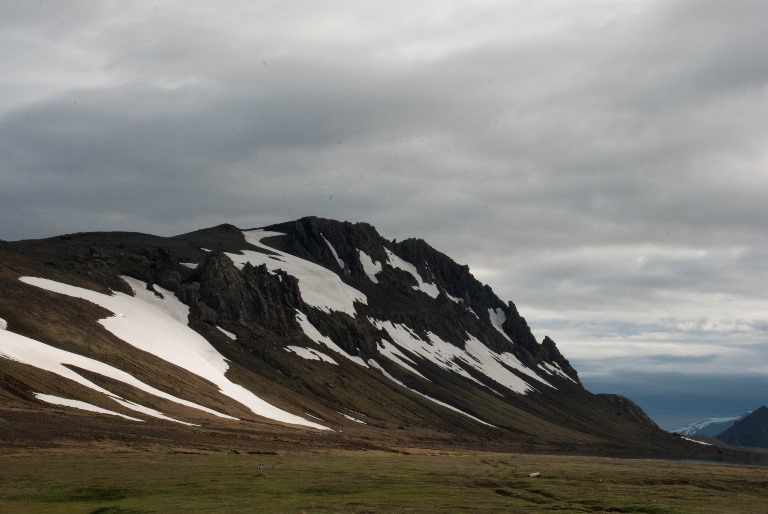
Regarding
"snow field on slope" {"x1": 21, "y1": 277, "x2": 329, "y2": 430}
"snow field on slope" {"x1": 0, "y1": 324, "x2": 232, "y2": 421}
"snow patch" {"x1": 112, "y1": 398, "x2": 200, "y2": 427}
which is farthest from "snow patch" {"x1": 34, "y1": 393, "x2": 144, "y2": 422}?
"snow field on slope" {"x1": 21, "y1": 277, "x2": 329, "y2": 430}

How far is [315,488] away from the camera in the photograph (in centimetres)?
6538

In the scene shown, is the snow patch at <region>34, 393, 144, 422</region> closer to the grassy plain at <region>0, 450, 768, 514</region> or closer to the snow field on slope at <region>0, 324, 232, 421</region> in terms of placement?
the snow field on slope at <region>0, 324, 232, 421</region>

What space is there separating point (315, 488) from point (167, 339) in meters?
112

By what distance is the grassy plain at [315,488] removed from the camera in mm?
55344

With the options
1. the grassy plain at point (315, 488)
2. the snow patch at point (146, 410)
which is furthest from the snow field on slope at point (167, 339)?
the grassy plain at point (315, 488)

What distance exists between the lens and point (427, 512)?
171 feet

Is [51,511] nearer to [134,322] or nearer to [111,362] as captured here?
[111,362]

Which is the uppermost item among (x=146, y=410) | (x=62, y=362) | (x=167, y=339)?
(x=167, y=339)

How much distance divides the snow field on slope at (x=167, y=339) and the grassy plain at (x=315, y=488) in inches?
2747

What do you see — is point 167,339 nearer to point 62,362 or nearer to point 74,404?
point 62,362

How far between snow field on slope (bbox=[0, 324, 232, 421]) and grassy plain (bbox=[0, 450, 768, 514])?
4065 centimetres

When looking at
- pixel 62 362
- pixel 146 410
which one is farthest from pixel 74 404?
pixel 62 362

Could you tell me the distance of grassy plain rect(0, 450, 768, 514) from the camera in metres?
55.3

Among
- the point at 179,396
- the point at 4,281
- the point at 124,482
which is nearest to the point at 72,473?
the point at 124,482
